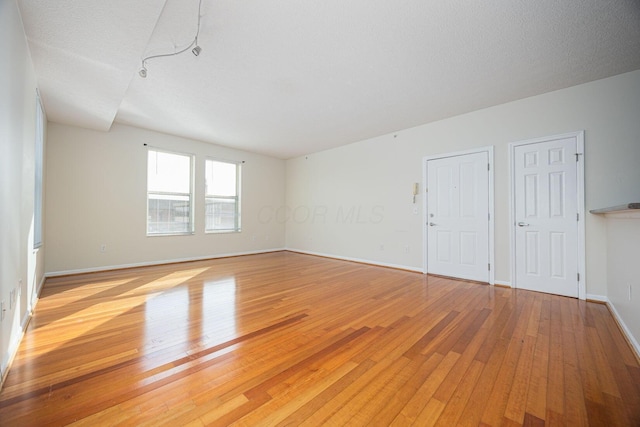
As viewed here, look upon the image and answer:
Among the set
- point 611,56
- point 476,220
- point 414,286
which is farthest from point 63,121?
point 611,56

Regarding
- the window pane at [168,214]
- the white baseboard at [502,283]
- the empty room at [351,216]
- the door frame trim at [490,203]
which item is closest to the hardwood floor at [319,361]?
the empty room at [351,216]

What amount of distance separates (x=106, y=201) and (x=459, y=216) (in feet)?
20.3

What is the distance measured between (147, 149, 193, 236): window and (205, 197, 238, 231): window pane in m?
0.42

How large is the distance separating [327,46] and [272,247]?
5525mm

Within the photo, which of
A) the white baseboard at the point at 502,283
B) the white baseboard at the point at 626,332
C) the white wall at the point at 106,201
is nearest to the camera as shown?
the white baseboard at the point at 626,332

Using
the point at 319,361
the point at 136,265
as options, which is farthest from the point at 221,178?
the point at 319,361

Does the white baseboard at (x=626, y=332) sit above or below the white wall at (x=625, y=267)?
below

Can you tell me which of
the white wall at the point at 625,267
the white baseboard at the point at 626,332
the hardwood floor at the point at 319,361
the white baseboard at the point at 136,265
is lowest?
the hardwood floor at the point at 319,361

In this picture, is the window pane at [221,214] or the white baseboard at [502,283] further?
the window pane at [221,214]

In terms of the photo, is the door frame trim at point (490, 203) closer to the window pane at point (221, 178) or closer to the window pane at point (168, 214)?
the window pane at point (221, 178)

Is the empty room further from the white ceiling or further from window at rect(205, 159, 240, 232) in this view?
window at rect(205, 159, 240, 232)

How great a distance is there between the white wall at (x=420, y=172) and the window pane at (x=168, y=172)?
8.99ft

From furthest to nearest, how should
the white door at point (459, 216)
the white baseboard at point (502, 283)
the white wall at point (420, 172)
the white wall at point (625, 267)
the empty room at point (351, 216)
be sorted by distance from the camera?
the white door at point (459, 216)
the white baseboard at point (502, 283)
the white wall at point (420, 172)
the white wall at point (625, 267)
the empty room at point (351, 216)

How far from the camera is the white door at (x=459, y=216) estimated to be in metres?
3.99
